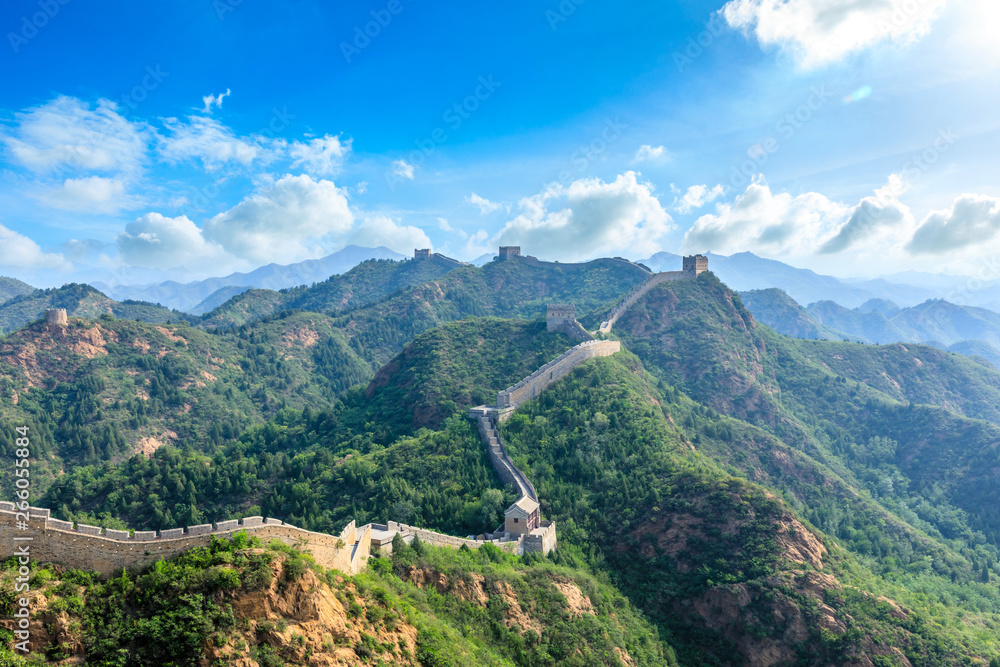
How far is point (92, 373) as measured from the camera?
10256cm

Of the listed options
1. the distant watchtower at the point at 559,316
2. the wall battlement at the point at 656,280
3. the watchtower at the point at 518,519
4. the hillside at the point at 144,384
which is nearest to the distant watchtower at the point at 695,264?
the wall battlement at the point at 656,280

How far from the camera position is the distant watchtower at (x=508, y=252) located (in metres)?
183

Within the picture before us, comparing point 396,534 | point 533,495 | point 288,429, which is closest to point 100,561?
point 396,534

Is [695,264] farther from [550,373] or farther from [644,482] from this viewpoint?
A: [644,482]

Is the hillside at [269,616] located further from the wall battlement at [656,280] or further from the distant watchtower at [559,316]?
the wall battlement at [656,280]

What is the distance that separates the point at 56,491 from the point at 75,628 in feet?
160

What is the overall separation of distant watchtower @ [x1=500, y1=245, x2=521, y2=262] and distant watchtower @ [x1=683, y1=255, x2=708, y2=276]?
69038 millimetres

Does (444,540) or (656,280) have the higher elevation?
(656,280)

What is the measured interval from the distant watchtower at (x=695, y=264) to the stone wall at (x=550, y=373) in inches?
1881

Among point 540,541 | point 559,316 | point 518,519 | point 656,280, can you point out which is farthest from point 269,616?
point 656,280

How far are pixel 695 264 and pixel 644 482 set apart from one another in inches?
3088

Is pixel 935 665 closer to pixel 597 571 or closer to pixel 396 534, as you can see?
pixel 597 571

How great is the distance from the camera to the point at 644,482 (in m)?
54.2

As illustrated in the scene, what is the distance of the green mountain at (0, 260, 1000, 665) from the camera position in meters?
39.9
